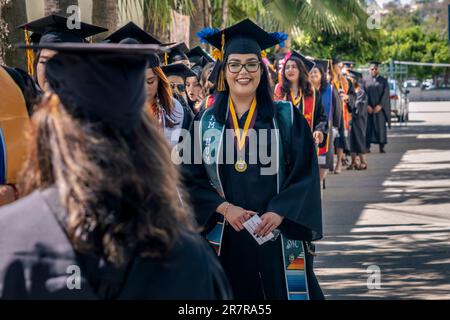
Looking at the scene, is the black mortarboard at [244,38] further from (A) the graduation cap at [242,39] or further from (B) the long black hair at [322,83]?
(B) the long black hair at [322,83]

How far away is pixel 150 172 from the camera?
2.70 meters

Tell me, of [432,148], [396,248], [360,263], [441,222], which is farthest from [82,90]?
[432,148]

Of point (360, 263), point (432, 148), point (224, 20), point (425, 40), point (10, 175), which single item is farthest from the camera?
point (425, 40)

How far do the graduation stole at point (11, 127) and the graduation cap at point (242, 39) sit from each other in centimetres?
121

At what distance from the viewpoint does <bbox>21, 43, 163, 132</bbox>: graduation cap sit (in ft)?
8.82

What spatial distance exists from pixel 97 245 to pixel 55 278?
0.13 m

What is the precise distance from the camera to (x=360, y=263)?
9.98m

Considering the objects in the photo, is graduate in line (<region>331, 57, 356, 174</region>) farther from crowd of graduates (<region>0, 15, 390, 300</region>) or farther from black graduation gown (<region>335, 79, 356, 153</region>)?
crowd of graduates (<region>0, 15, 390, 300</region>)

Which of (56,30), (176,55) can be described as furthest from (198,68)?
(56,30)

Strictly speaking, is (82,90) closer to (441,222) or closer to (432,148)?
(441,222)

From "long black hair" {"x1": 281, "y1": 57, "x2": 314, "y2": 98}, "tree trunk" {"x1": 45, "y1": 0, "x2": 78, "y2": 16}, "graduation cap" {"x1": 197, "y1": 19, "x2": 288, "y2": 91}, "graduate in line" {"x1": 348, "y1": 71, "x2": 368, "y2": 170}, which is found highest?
"tree trunk" {"x1": 45, "y1": 0, "x2": 78, "y2": 16}

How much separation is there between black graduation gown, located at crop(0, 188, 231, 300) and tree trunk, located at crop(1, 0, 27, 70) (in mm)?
6860

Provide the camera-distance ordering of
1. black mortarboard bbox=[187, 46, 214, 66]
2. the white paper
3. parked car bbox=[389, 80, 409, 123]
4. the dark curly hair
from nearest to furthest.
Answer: the dark curly hair < the white paper < black mortarboard bbox=[187, 46, 214, 66] < parked car bbox=[389, 80, 409, 123]

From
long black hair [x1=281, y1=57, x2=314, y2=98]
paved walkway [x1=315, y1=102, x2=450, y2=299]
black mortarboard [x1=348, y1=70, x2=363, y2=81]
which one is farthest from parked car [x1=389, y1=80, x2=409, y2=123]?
long black hair [x1=281, y1=57, x2=314, y2=98]
